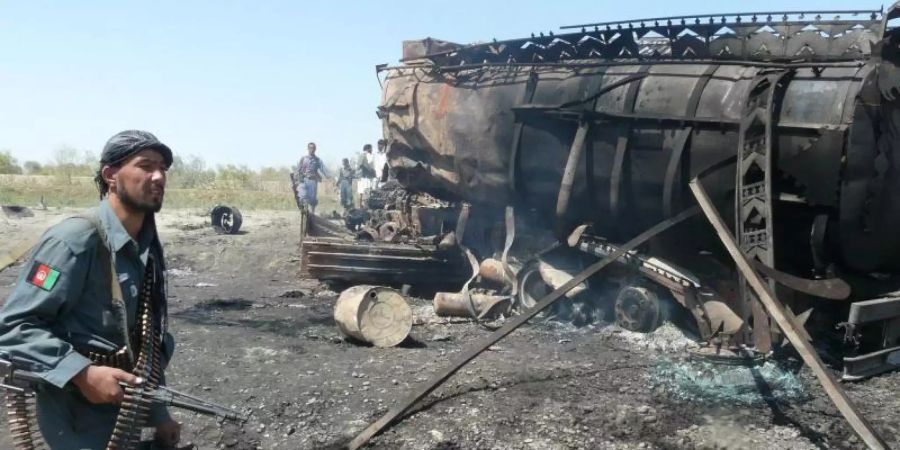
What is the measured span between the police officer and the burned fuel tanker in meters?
4.76

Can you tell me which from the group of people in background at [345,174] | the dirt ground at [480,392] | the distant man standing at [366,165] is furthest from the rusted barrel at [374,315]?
the distant man standing at [366,165]

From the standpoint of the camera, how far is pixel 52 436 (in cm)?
223

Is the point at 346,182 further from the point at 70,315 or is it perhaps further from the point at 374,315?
the point at 70,315

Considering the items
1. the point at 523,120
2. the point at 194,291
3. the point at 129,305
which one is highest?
the point at 523,120

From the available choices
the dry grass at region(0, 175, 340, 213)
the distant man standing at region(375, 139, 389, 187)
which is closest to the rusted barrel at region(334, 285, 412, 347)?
the distant man standing at region(375, 139, 389, 187)

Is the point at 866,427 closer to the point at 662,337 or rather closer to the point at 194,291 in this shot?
the point at 662,337

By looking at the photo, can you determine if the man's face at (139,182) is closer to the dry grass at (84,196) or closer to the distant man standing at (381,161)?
the distant man standing at (381,161)

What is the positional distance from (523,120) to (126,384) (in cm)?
650

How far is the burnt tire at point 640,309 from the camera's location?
268 inches

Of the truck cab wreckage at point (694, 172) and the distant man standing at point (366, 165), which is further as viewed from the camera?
the distant man standing at point (366, 165)

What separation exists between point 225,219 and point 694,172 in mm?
12204

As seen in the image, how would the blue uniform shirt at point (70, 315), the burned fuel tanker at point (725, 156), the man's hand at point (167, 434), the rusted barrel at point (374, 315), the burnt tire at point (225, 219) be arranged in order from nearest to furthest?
the blue uniform shirt at point (70, 315)
the man's hand at point (167, 434)
the burned fuel tanker at point (725, 156)
the rusted barrel at point (374, 315)
the burnt tire at point (225, 219)

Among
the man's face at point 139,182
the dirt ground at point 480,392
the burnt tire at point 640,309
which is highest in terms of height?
the man's face at point 139,182

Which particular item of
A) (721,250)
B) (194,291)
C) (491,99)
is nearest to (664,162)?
(721,250)
